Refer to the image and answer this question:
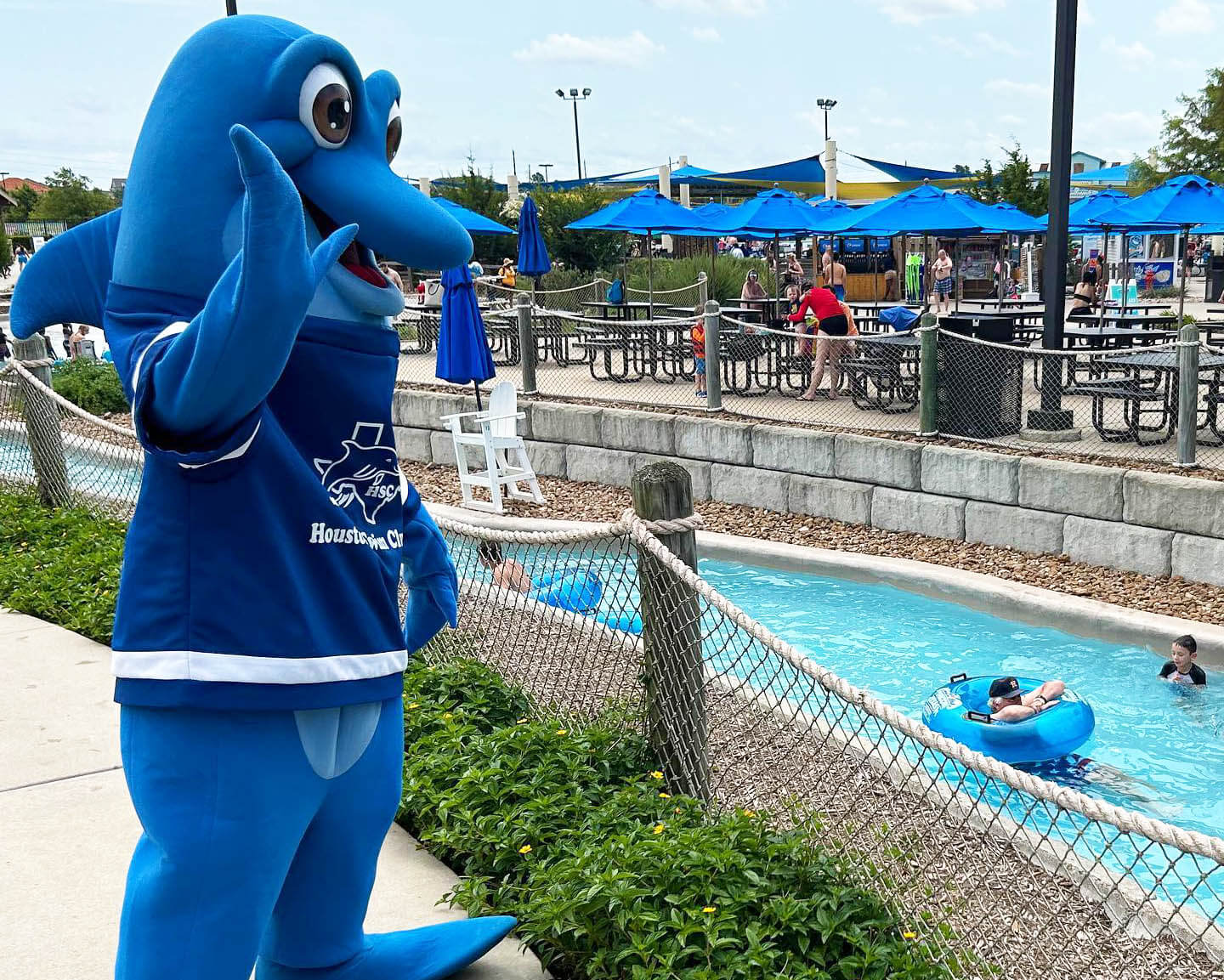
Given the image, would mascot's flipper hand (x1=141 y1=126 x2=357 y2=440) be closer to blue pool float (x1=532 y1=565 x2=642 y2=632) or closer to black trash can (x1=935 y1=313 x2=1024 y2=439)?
blue pool float (x1=532 y1=565 x2=642 y2=632)

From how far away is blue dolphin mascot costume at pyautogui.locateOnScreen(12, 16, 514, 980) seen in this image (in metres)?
2.38

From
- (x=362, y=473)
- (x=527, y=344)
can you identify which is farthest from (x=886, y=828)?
(x=527, y=344)

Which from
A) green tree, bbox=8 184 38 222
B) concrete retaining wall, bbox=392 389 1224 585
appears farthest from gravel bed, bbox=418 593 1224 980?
green tree, bbox=8 184 38 222

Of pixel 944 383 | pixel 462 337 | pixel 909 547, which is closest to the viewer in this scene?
pixel 909 547

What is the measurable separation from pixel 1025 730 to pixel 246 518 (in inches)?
212

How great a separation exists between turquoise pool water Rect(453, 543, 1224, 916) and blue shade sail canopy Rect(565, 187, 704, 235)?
10066 mm

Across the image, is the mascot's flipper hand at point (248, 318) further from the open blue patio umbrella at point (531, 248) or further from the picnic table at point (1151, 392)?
the open blue patio umbrella at point (531, 248)

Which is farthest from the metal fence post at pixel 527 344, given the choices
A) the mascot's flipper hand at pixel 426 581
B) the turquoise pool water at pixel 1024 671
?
the mascot's flipper hand at pixel 426 581

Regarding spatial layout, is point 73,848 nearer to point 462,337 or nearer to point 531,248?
point 462,337

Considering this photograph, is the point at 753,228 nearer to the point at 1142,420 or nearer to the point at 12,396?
the point at 1142,420

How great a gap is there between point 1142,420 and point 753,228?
8.98 metres

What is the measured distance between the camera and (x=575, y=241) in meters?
33.1

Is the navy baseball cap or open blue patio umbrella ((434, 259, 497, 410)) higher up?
open blue patio umbrella ((434, 259, 497, 410))

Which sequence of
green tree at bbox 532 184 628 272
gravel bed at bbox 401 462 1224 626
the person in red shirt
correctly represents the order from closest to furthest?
gravel bed at bbox 401 462 1224 626 < the person in red shirt < green tree at bbox 532 184 628 272
